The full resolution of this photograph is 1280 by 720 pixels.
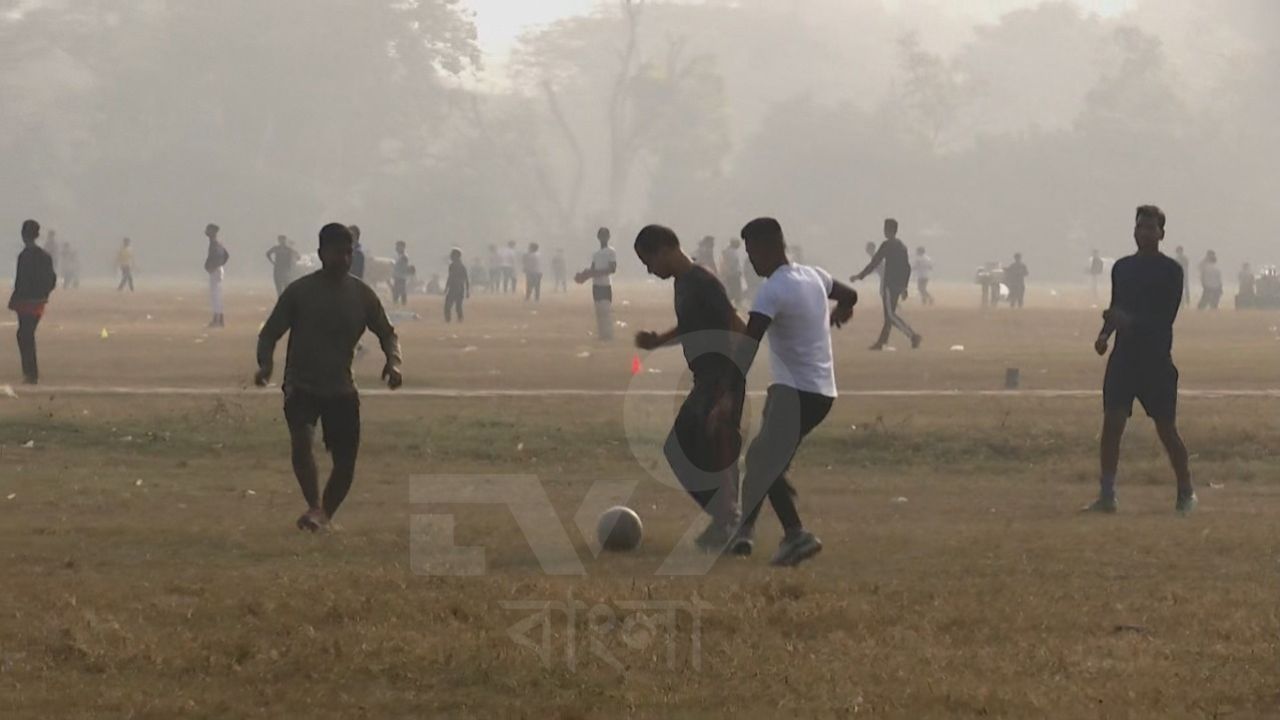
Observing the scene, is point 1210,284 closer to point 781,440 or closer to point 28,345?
point 28,345

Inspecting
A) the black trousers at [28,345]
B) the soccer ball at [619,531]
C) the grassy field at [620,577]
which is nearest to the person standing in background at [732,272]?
the black trousers at [28,345]

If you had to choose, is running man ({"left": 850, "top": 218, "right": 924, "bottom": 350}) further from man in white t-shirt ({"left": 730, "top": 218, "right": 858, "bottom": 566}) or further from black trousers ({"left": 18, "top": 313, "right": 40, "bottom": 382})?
man in white t-shirt ({"left": 730, "top": 218, "right": 858, "bottom": 566})

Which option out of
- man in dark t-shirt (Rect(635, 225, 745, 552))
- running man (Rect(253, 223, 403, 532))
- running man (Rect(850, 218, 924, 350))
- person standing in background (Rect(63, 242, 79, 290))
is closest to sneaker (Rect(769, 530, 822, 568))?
man in dark t-shirt (Rect(635, 225, 745, 552))

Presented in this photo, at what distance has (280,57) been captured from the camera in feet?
327

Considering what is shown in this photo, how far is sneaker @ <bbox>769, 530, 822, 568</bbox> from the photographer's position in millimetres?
10773

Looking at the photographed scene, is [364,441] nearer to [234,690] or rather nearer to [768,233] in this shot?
[768,233]

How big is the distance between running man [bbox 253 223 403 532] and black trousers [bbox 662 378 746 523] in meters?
1.62

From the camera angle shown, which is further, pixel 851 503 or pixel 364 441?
pixel 364 441

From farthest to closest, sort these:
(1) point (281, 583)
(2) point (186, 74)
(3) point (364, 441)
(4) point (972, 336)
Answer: (2) point (186, 74) → (4) point (972, 336) → (3) point (364, 441) → (1) point (281, 583)

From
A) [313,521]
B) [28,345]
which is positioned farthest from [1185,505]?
[28,345]

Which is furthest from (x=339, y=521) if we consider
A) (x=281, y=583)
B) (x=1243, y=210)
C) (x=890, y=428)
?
(x=1243, y=210)

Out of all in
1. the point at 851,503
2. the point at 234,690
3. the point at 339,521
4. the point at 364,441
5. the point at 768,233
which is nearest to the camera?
the point at 234,690

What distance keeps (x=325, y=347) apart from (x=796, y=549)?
112 inches

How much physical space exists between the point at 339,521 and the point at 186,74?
89.7 m
